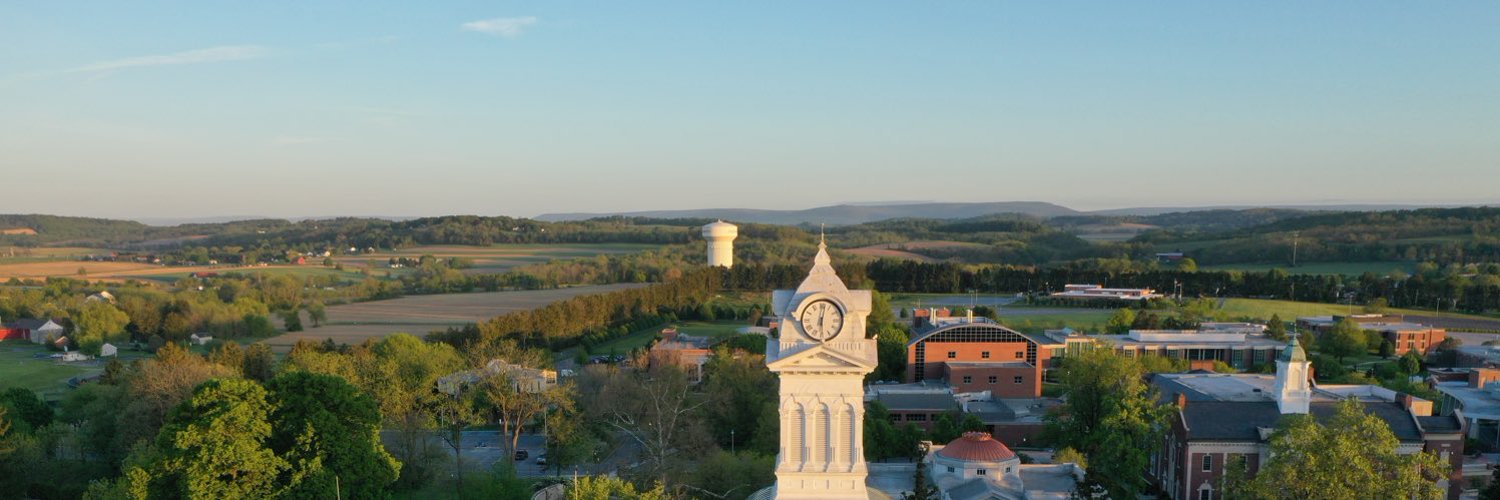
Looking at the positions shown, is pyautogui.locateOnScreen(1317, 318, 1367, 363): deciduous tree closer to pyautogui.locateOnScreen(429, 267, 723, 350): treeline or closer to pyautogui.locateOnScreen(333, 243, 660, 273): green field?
pyautogui.locateOnScreen(429, 267, 723, 350): treeline

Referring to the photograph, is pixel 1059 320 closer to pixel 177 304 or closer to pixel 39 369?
pixel 177 304

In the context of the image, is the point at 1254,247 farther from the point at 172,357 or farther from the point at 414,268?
the point at 172,357

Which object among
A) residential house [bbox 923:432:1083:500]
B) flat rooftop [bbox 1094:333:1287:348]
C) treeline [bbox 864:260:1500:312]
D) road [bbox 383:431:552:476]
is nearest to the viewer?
residential house [bbox 923:432:1083:500]

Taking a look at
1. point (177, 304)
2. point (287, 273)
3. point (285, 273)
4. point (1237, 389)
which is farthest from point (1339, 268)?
point (285, 273)

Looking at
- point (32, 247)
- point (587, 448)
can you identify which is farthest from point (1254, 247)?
point (32, 247)

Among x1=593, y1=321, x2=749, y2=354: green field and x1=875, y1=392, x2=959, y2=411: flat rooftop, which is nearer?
x1=875, y1=392, x2=959, y2=411: flat rooftop

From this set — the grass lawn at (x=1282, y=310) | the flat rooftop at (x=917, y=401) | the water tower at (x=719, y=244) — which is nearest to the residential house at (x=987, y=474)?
the flat rooftop at (x=917, y=401)

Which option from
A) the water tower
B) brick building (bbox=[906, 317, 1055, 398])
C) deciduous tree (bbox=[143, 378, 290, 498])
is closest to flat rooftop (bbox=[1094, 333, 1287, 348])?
brick building (bbox=[906, 317, 1055, 398])

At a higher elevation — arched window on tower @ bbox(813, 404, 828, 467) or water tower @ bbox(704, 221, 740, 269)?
arched window on tower @ bbox(813, 404, 828, 467)
